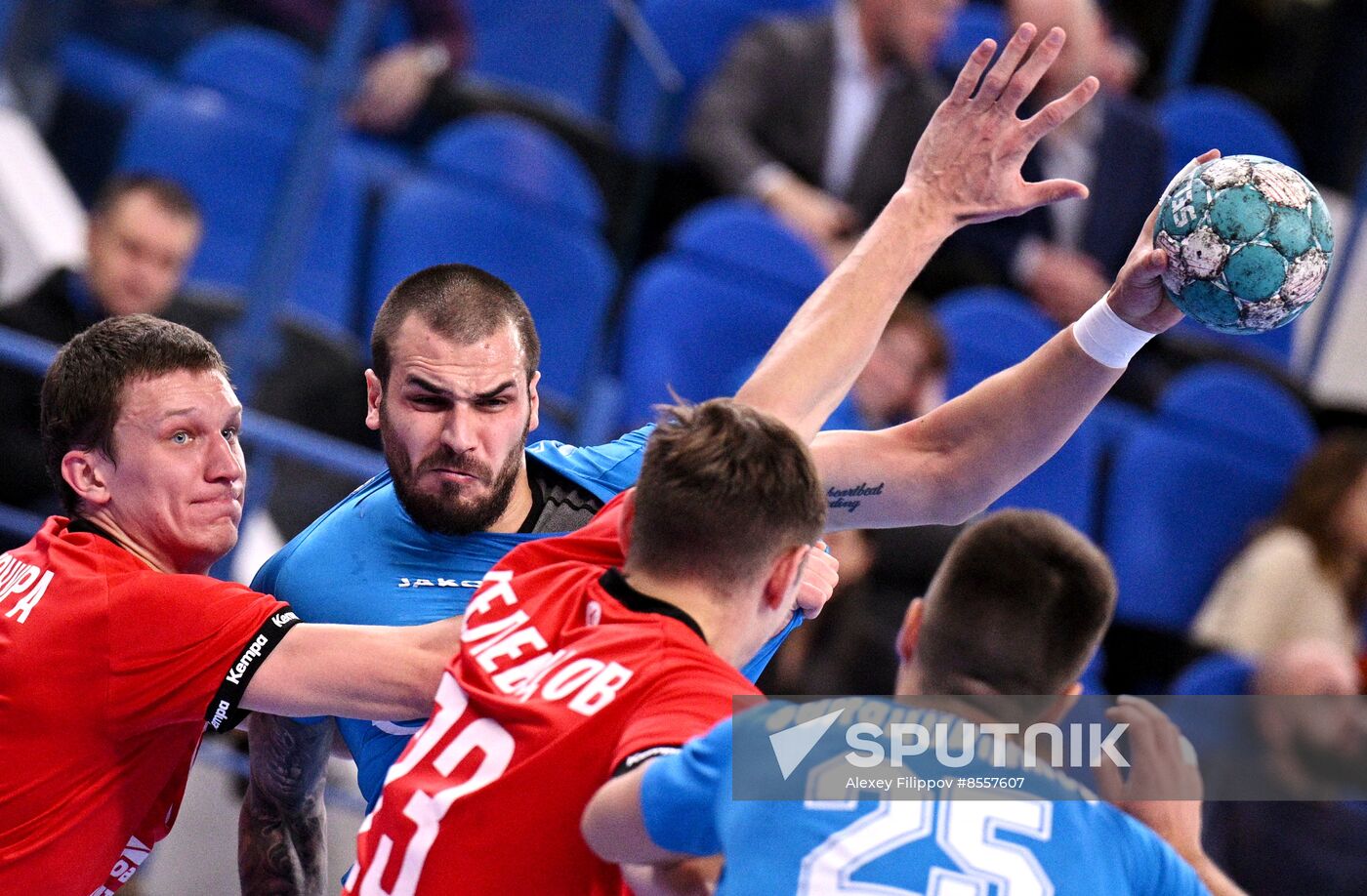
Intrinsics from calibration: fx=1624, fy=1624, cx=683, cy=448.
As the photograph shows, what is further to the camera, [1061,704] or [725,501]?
[1061,704]

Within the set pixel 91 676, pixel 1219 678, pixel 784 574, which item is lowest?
pixel 1219 678

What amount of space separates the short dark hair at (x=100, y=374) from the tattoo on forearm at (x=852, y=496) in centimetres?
126

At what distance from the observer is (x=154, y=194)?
5.83 metres

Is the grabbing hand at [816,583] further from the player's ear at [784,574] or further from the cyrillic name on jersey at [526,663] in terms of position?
the cyrillic name on jersey at [526,663]

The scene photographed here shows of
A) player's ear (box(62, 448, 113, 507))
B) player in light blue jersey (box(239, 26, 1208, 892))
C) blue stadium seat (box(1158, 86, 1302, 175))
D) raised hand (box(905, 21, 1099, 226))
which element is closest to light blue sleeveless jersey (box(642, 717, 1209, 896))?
player in light blue jersey (box(239, 26, 1208, 892))

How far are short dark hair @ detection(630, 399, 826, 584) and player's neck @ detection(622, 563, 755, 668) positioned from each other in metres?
0.02

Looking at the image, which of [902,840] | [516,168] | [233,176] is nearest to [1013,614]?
[902,840]

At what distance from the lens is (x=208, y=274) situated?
6.48 meters

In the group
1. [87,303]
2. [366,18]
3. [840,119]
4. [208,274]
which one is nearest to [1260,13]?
[840,119]

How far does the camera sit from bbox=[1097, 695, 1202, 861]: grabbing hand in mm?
2828

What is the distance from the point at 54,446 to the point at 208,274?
3549mm

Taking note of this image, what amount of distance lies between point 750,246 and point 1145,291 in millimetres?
3635

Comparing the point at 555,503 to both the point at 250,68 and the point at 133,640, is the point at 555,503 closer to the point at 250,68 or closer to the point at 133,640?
the point at 133,640

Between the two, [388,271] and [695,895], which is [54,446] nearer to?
[695,895]
